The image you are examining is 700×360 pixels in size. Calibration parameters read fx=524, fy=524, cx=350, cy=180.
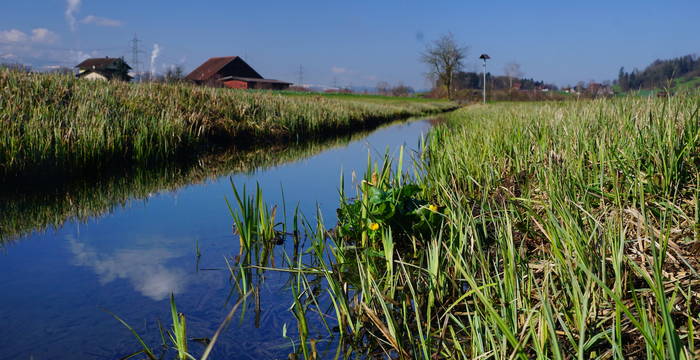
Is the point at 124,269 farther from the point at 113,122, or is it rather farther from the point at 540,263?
the point at 113,122

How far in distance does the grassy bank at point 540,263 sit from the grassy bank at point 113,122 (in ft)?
14.3

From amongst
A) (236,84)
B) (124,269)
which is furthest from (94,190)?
(236,84)

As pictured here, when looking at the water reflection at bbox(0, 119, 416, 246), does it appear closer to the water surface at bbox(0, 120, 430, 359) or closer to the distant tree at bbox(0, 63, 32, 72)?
the water surface at bbox(0, 120, 430, 359)

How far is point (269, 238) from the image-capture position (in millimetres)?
3883

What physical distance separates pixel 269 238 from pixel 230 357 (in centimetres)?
168

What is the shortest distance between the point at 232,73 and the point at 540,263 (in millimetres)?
69182

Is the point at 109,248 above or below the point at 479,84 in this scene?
below

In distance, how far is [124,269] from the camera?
3410 mm

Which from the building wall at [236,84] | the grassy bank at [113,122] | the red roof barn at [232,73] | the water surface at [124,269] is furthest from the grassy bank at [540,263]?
the red roof barn at [232,73]

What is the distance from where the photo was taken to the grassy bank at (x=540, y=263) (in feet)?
6.33

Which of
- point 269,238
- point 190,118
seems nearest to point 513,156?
point 269,238

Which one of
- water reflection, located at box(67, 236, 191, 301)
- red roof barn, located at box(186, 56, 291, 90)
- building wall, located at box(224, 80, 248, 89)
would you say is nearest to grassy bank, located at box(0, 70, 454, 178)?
water reflection, located at box(67, 236, 191, 301)

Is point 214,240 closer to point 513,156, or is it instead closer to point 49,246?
point 49,246

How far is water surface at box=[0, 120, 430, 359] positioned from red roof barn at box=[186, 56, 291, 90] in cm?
5849
